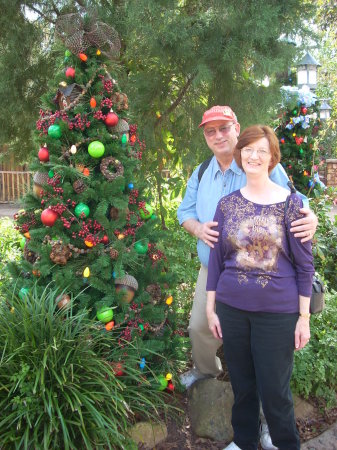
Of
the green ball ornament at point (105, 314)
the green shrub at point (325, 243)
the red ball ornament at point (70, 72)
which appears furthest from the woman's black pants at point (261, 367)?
the green shrub at point (325, 243)

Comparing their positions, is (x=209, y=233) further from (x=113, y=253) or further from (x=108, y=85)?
(x=108, y=85)

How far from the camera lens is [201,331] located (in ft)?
9.89

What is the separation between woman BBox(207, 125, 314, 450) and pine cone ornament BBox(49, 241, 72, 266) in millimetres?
871

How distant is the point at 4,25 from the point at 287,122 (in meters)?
3.58

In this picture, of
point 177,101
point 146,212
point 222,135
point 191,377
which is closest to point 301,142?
point 177,101

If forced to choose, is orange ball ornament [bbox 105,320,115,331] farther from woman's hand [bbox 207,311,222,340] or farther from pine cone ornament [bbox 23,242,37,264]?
pine cone ornament [bbox 23,242,37,264]

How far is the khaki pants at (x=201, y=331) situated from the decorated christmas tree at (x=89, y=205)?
30 cm

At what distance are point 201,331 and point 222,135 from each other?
1.31 m

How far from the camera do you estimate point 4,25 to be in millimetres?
3727

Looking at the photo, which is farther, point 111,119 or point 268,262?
point 111,119

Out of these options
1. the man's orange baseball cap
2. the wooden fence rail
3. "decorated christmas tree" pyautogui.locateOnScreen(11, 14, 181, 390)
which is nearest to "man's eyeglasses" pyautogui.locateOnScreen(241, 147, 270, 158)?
the man's orange baseball cap

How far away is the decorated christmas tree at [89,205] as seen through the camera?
8.33ft

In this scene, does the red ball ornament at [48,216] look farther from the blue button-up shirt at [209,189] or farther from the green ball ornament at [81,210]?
the blue button-up shirt at [209,189]

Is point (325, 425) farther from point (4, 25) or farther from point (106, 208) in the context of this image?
point (4, 25)
